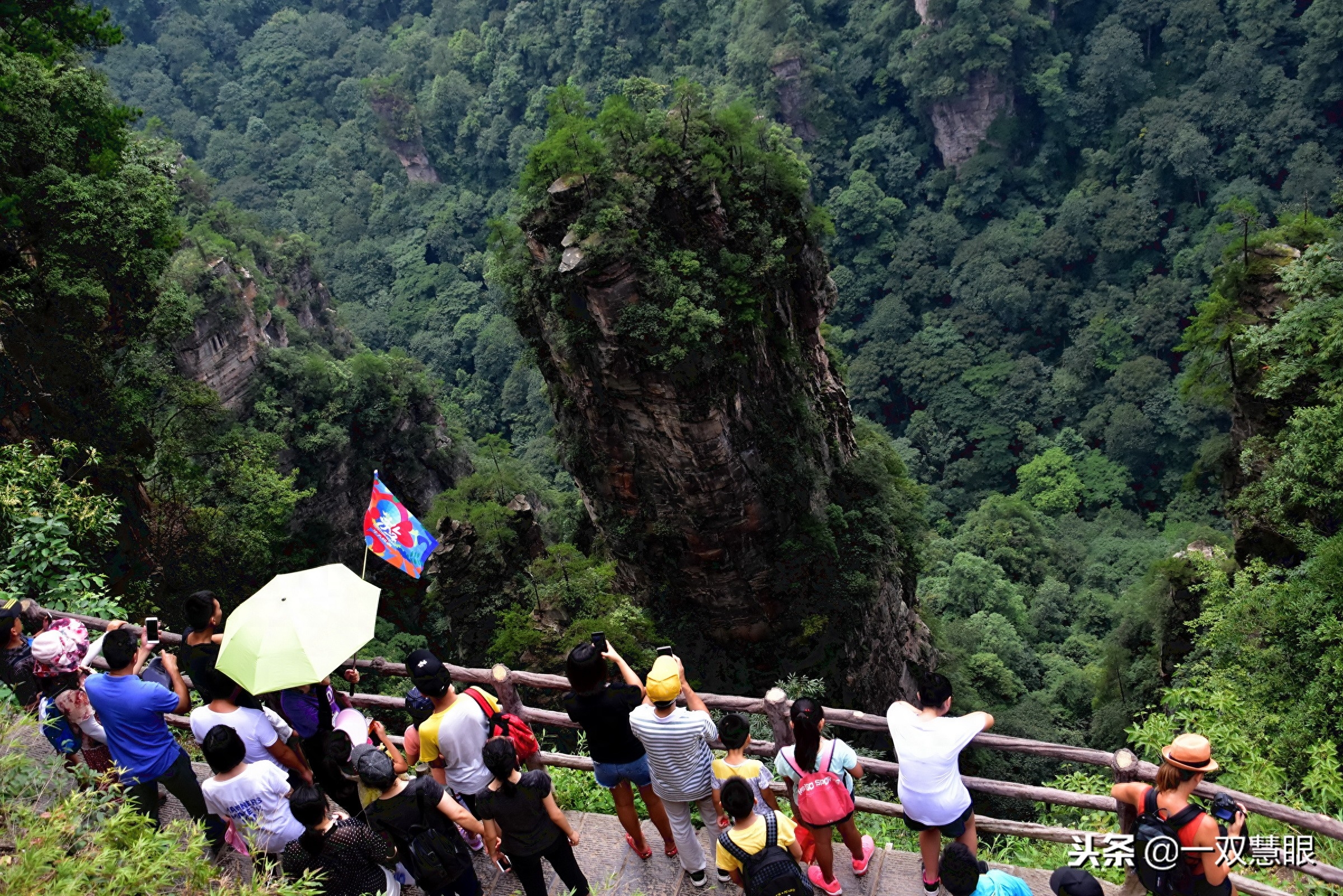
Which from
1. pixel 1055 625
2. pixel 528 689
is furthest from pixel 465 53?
pixel 528 689

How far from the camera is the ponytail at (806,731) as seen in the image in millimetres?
4980

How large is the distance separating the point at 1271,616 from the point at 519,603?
12539 mm

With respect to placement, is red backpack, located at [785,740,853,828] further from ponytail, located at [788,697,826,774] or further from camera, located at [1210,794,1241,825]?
camera, located at [1210,794,1241,825]

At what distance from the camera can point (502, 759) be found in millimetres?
4691

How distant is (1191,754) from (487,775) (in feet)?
12.2

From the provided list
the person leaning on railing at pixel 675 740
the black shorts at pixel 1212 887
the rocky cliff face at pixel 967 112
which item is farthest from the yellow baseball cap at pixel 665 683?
the rocky cliff face at pixel 967 112

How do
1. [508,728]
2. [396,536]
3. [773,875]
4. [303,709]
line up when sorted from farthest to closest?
1. [396,536]
2. [303,709]
3. [508,728]
4. [773,875]

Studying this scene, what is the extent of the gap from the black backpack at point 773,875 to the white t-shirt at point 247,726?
2766mm

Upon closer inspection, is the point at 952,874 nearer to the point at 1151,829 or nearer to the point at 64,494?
the point at 1151,829

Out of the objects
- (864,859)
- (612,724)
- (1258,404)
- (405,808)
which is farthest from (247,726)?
(1258,404)

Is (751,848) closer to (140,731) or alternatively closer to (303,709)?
(303,709)

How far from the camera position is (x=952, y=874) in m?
4.16

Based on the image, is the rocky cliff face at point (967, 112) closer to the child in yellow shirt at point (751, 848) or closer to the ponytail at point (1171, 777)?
the ponytail at point (1171, 777)

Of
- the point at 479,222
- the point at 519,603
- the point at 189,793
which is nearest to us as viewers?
the point at 189,793
